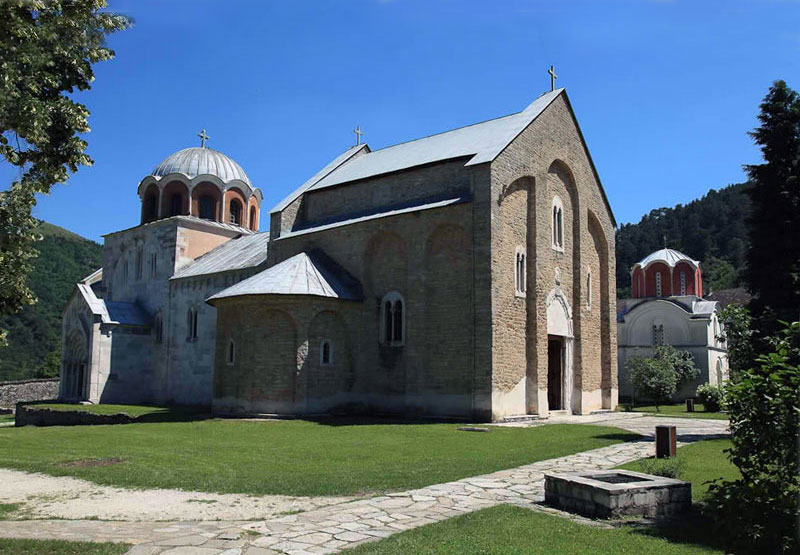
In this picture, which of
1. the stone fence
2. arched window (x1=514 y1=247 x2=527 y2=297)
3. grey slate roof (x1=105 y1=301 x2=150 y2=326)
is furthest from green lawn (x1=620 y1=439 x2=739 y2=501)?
the stone fence

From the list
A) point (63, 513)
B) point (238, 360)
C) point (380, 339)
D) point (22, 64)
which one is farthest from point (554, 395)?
point (22, 64)

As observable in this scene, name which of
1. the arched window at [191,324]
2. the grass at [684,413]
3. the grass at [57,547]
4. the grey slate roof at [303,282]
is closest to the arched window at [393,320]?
the grey slate roof at [303,282]

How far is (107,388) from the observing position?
34.3 meters

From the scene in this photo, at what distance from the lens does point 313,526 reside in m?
7.73

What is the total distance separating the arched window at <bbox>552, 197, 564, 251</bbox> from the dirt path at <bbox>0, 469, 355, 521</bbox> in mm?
18755

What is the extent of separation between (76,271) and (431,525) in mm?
100738

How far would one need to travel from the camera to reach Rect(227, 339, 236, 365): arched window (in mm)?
24766

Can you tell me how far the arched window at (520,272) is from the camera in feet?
76.9

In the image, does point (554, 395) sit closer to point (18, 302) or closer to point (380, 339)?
point (380, 339)

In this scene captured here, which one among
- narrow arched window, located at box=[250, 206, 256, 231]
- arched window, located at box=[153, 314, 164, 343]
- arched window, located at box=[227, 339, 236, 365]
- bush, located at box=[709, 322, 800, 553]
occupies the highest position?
narrow arched window, located at box=[250, 206, 256, 231]

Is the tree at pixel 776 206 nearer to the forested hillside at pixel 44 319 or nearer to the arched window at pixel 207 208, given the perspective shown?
the arched window at pixel 207 208

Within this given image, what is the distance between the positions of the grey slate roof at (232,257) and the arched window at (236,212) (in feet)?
6.11

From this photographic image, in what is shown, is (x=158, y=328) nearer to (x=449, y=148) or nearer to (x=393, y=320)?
(x=393, y=320)

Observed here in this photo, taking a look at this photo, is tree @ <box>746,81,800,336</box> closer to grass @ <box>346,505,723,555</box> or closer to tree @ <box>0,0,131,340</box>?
grass @ <box>346,505,723,555</box>
